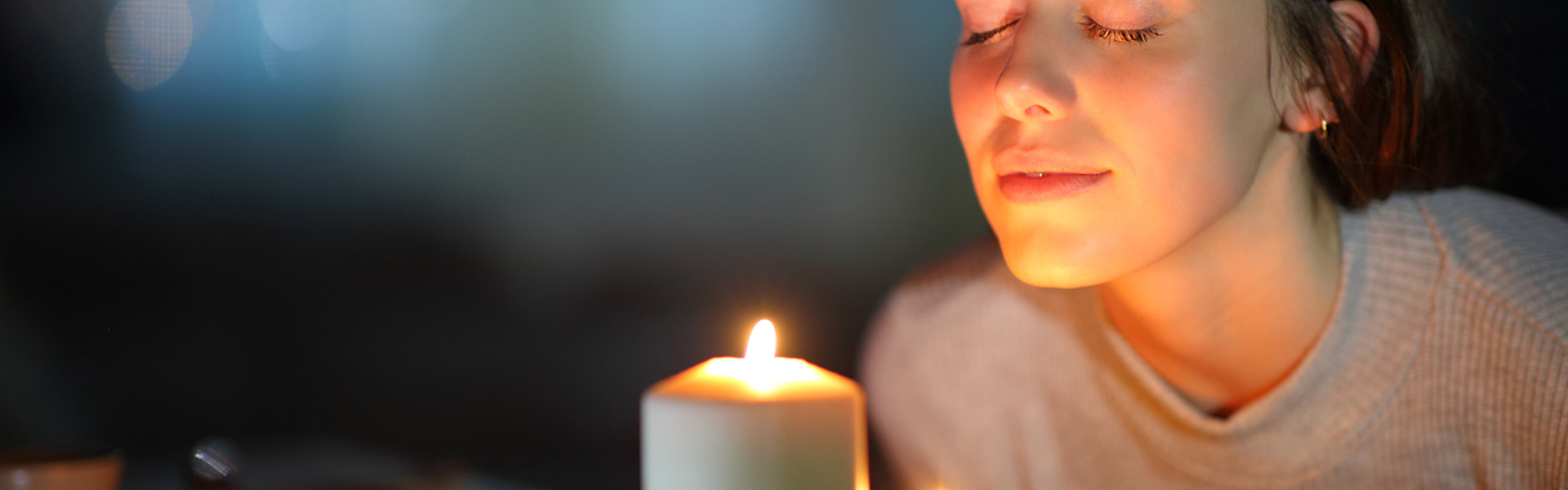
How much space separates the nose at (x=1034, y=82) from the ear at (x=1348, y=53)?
0.16 metres

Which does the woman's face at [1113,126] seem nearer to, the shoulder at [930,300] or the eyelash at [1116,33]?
the eyelash at [1116,33]

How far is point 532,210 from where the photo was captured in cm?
95

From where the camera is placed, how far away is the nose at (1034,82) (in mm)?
447

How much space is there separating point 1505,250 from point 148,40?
2.96ft

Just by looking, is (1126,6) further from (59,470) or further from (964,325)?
(59,470)

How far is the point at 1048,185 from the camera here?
465mm

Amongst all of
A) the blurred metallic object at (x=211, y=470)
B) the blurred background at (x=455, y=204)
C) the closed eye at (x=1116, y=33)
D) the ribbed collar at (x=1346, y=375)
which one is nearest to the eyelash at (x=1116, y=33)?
the closed eye at (x=1116, y=33)

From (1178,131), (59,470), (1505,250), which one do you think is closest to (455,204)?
(59,470)

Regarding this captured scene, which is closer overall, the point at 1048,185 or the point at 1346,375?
the point at 1048,185

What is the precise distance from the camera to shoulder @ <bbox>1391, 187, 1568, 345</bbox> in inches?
21.0

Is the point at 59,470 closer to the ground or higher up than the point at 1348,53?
closer to the ground

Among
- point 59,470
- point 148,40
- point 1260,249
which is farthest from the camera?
point 148,40

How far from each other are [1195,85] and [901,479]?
1.52 ft

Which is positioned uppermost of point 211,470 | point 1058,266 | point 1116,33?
point 1116,33
